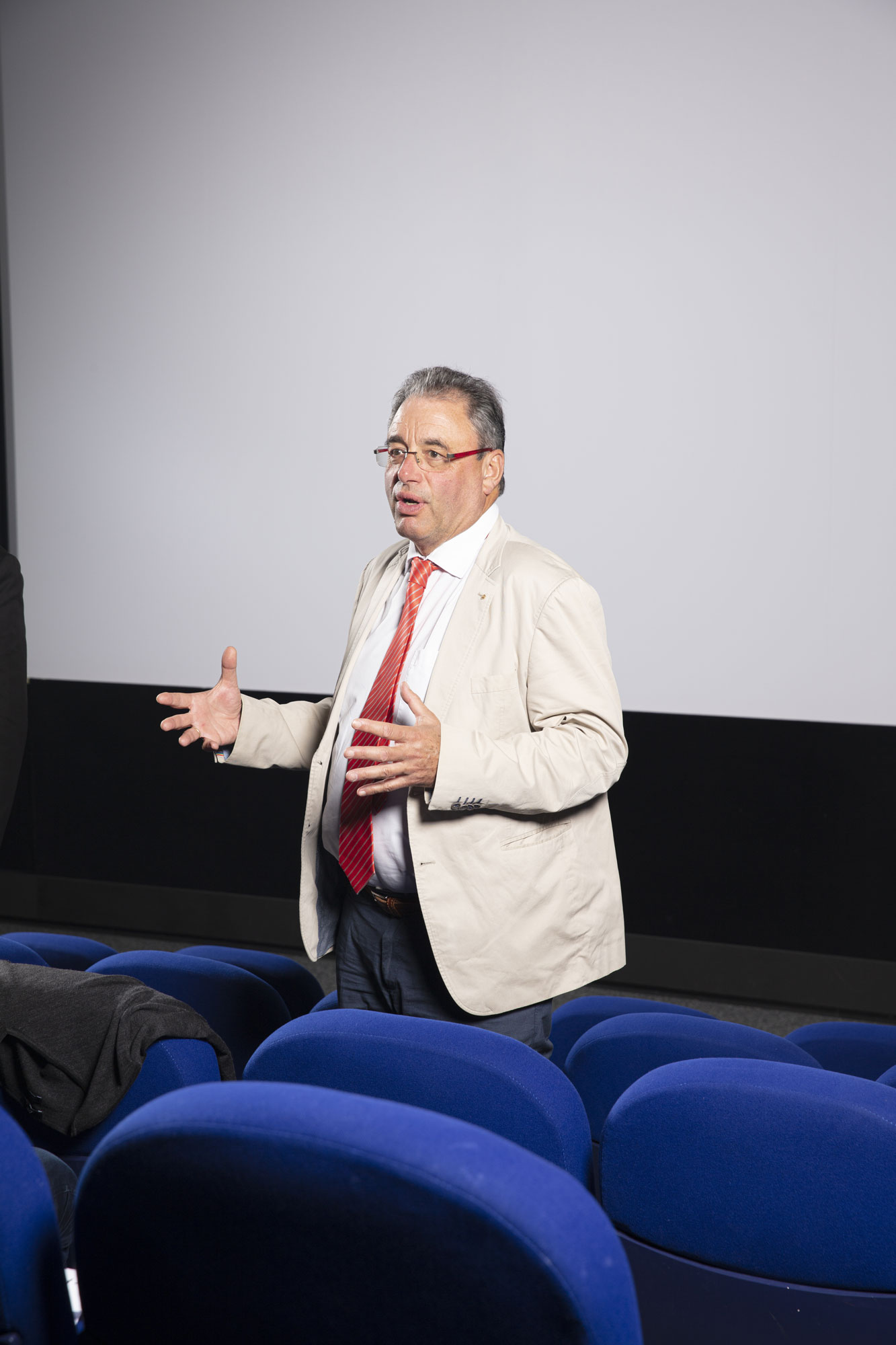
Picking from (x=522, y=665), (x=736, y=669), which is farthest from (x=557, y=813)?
(x=736, y=669)

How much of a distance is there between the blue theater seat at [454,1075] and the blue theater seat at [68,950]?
3.71ft

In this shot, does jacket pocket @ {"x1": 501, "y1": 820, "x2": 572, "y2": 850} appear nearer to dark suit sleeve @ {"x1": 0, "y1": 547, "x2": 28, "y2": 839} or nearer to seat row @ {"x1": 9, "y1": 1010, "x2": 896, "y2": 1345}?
dark suit sleeve @ {"x1": 0, "y1": 547, "x2": 28, "y2": 839}

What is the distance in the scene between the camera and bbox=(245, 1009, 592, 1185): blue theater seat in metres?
1.11

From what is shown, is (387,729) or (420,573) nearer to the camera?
(387,729)

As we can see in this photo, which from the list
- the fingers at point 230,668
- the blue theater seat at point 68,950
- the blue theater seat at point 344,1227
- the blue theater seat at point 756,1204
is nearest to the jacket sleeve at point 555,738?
the fingers at point 230,668

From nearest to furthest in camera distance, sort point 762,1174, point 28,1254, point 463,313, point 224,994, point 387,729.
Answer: point 28,1254, point 762,1174, point 387,729, point 224,994, point 463,313

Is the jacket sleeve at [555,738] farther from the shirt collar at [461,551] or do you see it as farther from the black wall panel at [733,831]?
the black wall panel at [733,831]

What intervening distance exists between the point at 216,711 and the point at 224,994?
0.51 meters

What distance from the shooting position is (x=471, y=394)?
1849 millimetres

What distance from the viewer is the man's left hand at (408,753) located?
5.04 ft

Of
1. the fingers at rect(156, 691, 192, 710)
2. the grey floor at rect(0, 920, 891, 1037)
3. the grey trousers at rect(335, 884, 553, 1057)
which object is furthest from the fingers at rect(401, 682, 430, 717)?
the grey floor at rect(0, 920, 891, 1037)

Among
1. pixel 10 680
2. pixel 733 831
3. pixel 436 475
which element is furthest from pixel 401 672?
pixel 733 831

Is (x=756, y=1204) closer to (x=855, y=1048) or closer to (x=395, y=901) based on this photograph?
(x=395, y=901)

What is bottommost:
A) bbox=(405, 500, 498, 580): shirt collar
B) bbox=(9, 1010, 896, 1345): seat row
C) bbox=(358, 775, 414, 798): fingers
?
bbox=(9, 1010, 896, 1345): seat row
